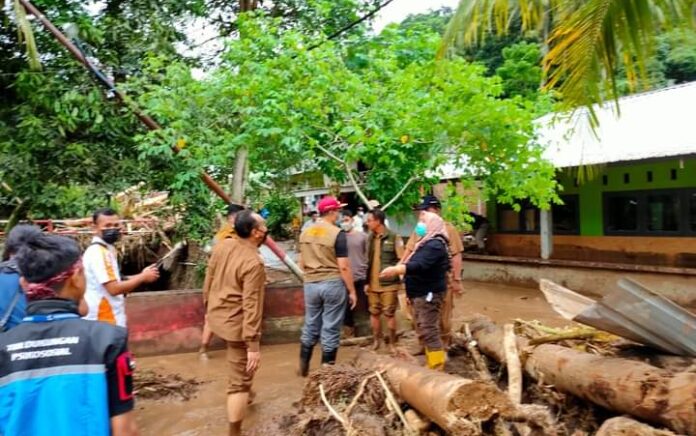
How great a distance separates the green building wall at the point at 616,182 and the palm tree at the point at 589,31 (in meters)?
6.99

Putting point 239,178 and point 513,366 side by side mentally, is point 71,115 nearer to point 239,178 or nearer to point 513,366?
point 239,178

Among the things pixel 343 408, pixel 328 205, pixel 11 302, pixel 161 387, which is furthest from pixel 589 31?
pixel 161 387

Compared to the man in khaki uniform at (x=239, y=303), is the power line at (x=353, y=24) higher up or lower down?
higher up

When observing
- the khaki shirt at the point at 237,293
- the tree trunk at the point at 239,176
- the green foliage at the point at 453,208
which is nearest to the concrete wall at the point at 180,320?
the tree trunk at the point at 239,176

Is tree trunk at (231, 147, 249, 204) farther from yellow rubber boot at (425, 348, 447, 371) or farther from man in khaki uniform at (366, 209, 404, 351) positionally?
yellow rubber boot at (425, 348, 447, 371)

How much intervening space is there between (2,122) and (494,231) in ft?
41.2

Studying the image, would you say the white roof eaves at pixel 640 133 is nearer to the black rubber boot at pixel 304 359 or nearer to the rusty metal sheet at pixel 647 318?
the black rubber boot at pixel 304 359

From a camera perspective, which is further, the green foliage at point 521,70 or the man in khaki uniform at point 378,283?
the green foliage at point 521,70

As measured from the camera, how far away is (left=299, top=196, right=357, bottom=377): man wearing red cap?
5906 millimetres

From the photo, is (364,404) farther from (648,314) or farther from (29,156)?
(29,156)

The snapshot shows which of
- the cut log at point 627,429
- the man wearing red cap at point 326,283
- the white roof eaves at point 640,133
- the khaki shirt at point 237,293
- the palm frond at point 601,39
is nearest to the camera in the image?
the cut log at point 627,429

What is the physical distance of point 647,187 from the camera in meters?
12.3

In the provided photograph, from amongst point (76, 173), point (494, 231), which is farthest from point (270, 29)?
point (494, 231)

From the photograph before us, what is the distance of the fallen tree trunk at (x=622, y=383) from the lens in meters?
3.30
